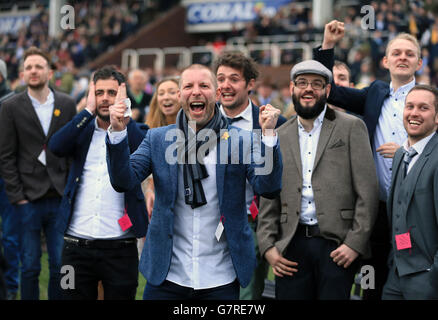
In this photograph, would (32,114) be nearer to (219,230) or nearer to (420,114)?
(219,230)

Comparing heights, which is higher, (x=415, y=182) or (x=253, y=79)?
(x=253, y=79)

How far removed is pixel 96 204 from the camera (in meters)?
4.34

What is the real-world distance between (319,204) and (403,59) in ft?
4.38

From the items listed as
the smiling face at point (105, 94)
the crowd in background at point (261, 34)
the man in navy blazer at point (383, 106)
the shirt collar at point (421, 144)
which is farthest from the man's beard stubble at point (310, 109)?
the crowd in background at point (261, 34)

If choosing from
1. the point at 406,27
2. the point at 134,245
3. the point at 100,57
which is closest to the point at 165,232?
the point at 134,245

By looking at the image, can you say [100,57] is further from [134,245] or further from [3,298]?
[3,298]

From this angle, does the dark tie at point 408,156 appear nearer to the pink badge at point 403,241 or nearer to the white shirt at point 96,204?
the pink badge at point 403,241

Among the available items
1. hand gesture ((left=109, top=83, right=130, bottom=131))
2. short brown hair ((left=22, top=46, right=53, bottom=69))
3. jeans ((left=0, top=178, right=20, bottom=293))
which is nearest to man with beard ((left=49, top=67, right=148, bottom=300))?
hand gesture ((left=109, top=83, right=130, bottom=131))

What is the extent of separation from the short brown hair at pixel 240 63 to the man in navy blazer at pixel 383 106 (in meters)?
0.56

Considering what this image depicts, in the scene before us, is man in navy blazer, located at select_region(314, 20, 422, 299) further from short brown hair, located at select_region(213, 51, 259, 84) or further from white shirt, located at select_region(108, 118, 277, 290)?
white shirt, located at select_region(108, 118, 277, 290)

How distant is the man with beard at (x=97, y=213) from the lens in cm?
430

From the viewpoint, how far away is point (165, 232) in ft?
11.2

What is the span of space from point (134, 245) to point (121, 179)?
132 cm

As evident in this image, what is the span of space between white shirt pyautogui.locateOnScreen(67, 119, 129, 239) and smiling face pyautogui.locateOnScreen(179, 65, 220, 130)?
3.75 ft
